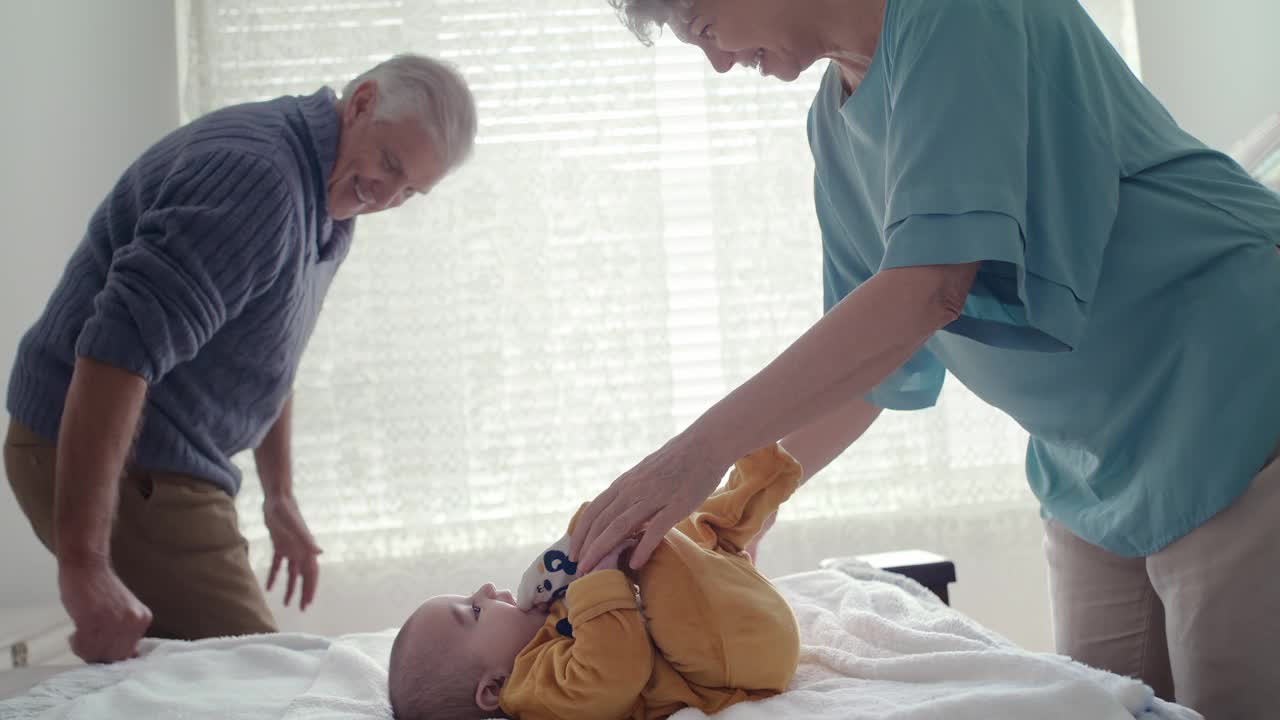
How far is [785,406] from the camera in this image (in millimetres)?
881

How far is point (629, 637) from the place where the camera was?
3.40 feet

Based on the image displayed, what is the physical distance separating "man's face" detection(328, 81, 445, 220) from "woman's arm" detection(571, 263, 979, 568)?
3.49ft

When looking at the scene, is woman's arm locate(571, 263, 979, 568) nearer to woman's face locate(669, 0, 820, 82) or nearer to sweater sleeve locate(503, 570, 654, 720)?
sweater sleeve locate(503, 570, 654, 720)

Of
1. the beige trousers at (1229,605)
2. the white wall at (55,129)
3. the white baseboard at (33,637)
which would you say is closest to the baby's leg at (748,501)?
the beige trousers at (1229,605)

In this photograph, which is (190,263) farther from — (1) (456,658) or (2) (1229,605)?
(2) (1229,605)

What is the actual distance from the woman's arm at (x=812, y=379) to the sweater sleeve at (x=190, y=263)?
863 millimetres

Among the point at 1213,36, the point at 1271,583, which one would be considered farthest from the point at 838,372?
the point at 1213,36

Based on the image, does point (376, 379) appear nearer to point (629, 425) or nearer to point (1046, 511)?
point (629, 425)

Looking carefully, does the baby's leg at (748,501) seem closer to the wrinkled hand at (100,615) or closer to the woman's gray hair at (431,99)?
the wrinkled hand at (100,615)

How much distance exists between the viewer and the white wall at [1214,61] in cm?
269

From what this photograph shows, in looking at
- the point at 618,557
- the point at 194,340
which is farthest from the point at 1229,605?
the point at 194,340

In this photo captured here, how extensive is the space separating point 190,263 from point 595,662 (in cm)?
89

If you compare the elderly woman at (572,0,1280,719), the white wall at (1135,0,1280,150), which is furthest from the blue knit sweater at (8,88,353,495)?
the white wall at (1135,0,1280,150)

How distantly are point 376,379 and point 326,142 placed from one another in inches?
43.5
